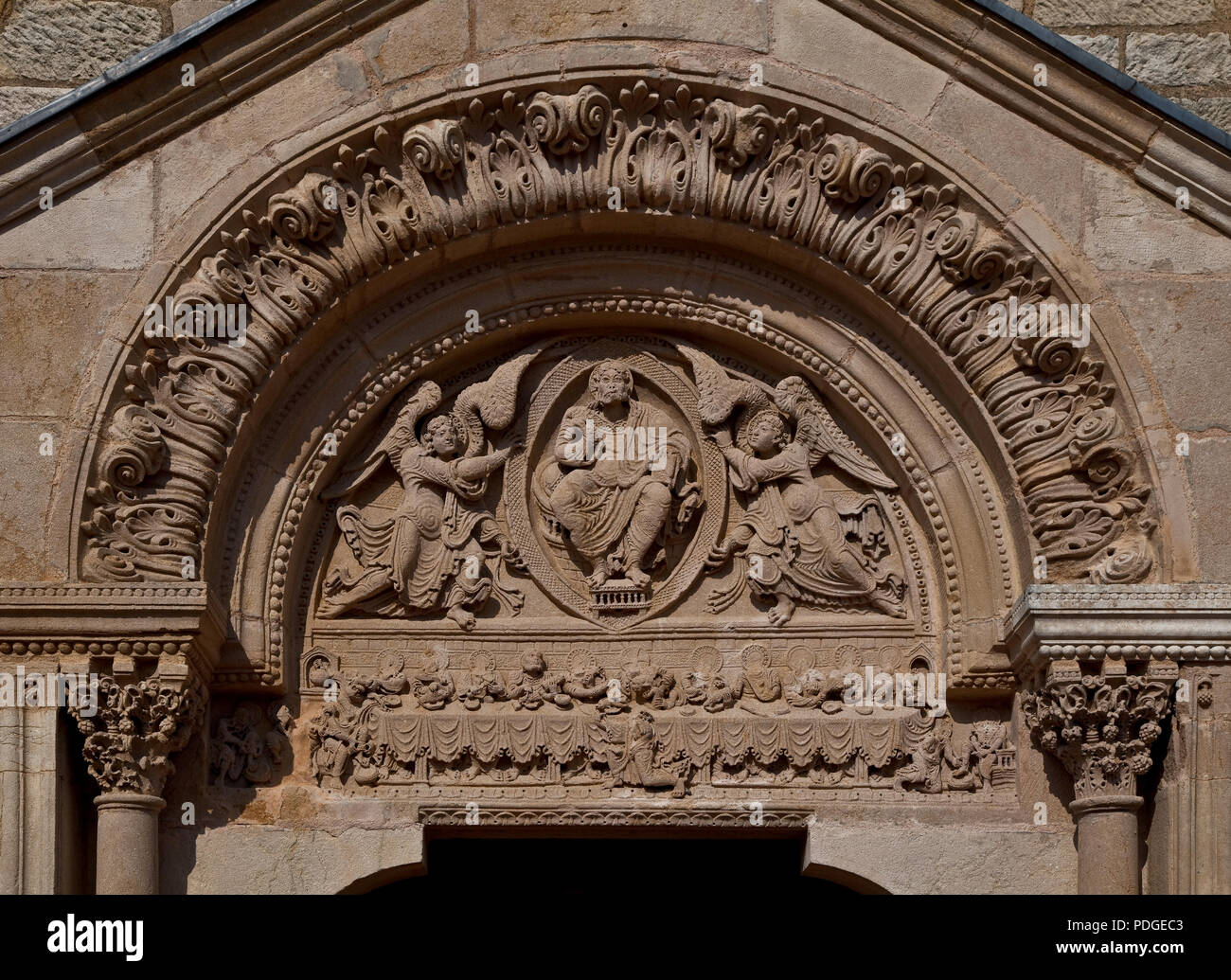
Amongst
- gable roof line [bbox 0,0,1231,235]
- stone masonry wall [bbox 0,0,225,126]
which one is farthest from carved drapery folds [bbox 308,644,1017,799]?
stone masonry wall [bbox 0,0,225,126]

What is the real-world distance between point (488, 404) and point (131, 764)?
2.14 metres

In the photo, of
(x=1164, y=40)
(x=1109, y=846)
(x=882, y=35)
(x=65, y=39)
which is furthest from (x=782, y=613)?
(x=65, y=39)

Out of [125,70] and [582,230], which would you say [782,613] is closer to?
[582,230]

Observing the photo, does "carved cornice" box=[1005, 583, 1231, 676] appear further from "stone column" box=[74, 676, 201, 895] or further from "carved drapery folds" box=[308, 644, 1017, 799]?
"stone column" box=[74, 676, 201, 895]

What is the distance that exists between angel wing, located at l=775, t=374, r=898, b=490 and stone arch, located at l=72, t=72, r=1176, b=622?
1.79 ft

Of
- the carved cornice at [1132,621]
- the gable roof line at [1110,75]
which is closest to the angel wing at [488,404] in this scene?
the gable roof line at [1110,75]

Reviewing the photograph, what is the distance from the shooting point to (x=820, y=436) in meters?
8.88

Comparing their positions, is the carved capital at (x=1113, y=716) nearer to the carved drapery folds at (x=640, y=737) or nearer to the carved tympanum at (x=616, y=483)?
the carved drapery folds at (x=640, y=737)

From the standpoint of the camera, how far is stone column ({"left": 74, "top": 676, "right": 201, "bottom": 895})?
7.91m

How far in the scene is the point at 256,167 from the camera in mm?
8492

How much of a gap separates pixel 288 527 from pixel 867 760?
2.57 meters

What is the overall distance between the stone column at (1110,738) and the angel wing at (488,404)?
255 cm

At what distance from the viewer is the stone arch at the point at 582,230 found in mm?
8242

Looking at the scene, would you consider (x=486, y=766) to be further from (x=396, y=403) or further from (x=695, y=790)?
(x=396, y=403)
